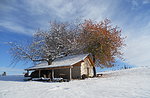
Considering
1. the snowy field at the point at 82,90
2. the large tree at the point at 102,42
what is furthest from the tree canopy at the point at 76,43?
the snowy field at the point at 82,90

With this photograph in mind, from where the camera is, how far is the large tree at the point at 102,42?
28.3m

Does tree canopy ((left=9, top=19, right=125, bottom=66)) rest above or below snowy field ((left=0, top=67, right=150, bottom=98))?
above

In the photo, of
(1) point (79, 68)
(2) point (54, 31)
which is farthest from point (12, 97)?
(2) point (54, 31)

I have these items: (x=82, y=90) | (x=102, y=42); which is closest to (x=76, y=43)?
(x=102, y=42)

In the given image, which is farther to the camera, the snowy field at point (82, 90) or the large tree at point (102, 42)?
the large tree at point (102, 42)

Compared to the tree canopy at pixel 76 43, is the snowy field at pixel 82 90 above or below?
below

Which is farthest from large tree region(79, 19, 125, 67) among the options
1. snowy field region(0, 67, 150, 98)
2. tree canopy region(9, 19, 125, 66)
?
snowy field region(0, 67, 150, 98)

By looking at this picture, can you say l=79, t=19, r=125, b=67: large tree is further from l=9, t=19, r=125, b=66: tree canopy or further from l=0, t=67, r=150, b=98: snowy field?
l=0, t=67, r=150, b=98: snowy field

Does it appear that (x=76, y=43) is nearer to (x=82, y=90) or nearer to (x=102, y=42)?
(x=102, y=42)

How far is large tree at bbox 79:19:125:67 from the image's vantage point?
93.0 ft

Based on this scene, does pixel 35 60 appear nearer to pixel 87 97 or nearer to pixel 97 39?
pixel 97 39

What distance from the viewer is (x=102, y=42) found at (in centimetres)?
2828

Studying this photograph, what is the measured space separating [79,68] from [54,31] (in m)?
14.7

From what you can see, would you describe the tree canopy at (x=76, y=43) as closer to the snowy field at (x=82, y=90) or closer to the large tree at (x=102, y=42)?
the large tree at (x=102, y=42)
